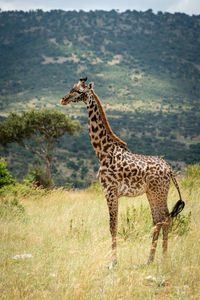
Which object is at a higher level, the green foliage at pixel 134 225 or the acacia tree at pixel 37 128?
the acacia tree at pixel 37 128

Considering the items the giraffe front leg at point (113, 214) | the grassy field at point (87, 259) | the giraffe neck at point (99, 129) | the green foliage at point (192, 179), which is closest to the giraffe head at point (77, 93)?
the giraffe neck at point (99, 129)

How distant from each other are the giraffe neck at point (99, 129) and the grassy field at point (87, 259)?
156 cm

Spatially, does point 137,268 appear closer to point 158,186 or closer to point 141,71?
point 158,186

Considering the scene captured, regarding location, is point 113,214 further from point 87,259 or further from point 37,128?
point 37,128

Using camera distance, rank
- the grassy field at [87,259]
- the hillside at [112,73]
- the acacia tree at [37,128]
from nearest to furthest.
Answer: the grassy field at [87,259] → the acacia tree at [37,128] → the hillside at [112,73]

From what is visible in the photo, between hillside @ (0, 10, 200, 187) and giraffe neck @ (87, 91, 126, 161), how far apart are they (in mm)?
31039

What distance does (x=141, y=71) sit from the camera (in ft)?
411

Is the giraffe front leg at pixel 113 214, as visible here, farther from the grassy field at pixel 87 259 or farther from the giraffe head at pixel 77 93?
the giraffe head at pixel 77 93

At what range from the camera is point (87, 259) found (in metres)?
5.32

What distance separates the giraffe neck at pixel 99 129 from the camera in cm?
584

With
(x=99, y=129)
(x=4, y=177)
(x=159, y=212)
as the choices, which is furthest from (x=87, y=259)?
(x=4, y=177)

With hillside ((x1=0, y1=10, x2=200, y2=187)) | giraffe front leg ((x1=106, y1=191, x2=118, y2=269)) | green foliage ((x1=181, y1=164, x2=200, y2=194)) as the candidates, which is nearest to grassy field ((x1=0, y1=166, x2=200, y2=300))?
giraffe front leg ((x1=106, y1=191, x2=118, y2=269))

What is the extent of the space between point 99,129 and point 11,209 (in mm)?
4115

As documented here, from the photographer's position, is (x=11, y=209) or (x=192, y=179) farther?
(x=192, y=179)
